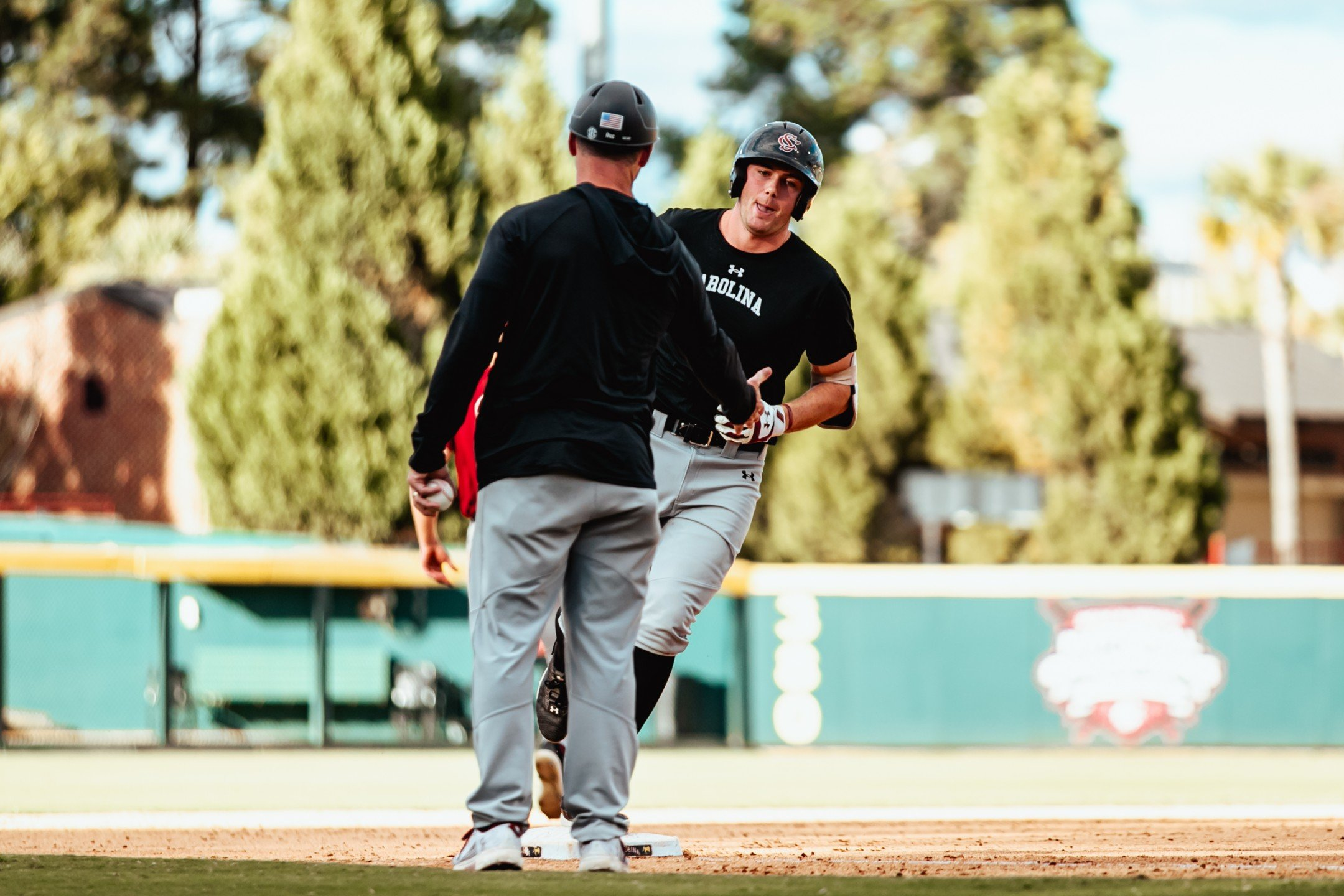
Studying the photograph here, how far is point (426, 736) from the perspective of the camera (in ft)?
44.0

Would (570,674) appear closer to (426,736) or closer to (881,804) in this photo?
(881,804)

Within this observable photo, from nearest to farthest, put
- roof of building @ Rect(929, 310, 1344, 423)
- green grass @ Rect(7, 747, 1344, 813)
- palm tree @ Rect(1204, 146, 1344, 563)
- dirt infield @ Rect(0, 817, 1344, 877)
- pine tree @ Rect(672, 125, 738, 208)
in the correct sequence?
dirt infield @ Rect(0, 817, 1344, 877) → green grass @ Rect(7, 747, 1344, 813) → pine tree @ Rect(672, 125, 738, 208) → palm tree @ Rect(1204, 146, 1344, 563) → roof of building @ Rect(929, 310, 1344, 423)

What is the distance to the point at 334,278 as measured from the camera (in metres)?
17.1

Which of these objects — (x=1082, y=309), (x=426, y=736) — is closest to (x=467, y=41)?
(x=1082, y=309)

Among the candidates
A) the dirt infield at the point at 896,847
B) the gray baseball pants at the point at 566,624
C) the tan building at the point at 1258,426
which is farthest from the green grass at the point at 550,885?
the tan building at the point at 1258,426

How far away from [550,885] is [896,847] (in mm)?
2566

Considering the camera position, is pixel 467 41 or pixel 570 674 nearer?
pixel 570 674

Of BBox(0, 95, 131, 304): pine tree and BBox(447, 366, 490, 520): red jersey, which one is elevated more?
BBox(0, 95, 131, 304): pine tree

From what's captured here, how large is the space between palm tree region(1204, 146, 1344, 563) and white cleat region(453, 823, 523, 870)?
943 inches

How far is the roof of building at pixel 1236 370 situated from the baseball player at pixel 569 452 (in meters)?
28.1

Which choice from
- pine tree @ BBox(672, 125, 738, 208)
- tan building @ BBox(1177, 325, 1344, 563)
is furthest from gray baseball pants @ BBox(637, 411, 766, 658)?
tan building @ BBox(1177, 325, 1344, 563)

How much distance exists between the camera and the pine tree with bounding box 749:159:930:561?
2195cm

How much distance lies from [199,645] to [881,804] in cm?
654

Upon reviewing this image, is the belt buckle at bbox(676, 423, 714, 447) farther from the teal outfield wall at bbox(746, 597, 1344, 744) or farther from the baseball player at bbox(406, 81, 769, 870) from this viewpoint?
the teal outfield wall at bbox(746, 597, 1344, 744)
